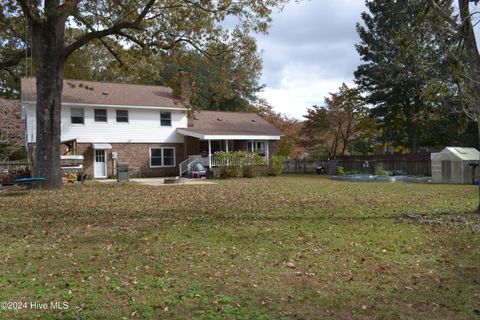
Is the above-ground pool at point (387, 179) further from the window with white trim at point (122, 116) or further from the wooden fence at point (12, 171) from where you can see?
the wooden fence at point (12, 171)

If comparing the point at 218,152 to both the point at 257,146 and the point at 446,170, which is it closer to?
the point at 257,146

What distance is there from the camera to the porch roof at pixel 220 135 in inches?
1169

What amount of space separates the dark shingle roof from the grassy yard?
2033cm

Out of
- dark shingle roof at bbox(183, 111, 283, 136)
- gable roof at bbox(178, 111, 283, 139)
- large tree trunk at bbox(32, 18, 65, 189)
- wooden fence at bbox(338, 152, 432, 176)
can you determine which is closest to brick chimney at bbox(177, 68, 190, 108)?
gable roof at bbox(178, 111, 283, 139)

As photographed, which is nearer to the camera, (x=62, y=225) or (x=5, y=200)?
(x=62, y=225)

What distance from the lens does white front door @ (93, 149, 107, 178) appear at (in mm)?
28844

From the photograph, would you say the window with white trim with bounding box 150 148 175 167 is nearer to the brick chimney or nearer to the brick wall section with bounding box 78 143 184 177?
the brick wall section with bounding box 78 143 184 177

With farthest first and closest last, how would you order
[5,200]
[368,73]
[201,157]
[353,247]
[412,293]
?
[368,73]
[201,157]
[5,200]
[353,247]
[412,293]

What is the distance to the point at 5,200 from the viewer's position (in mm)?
13484

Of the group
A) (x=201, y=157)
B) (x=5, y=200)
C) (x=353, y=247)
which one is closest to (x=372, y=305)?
(x=353, y=247)

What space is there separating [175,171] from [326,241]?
25110 millimetres

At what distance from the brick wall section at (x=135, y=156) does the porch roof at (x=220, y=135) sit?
84.3 inches

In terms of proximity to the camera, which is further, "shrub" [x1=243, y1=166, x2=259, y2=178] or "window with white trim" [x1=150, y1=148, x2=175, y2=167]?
"window with white trim" [x1=150, y1=148, x2=175, y2=167]

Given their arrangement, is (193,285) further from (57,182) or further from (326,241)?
(57,182)
